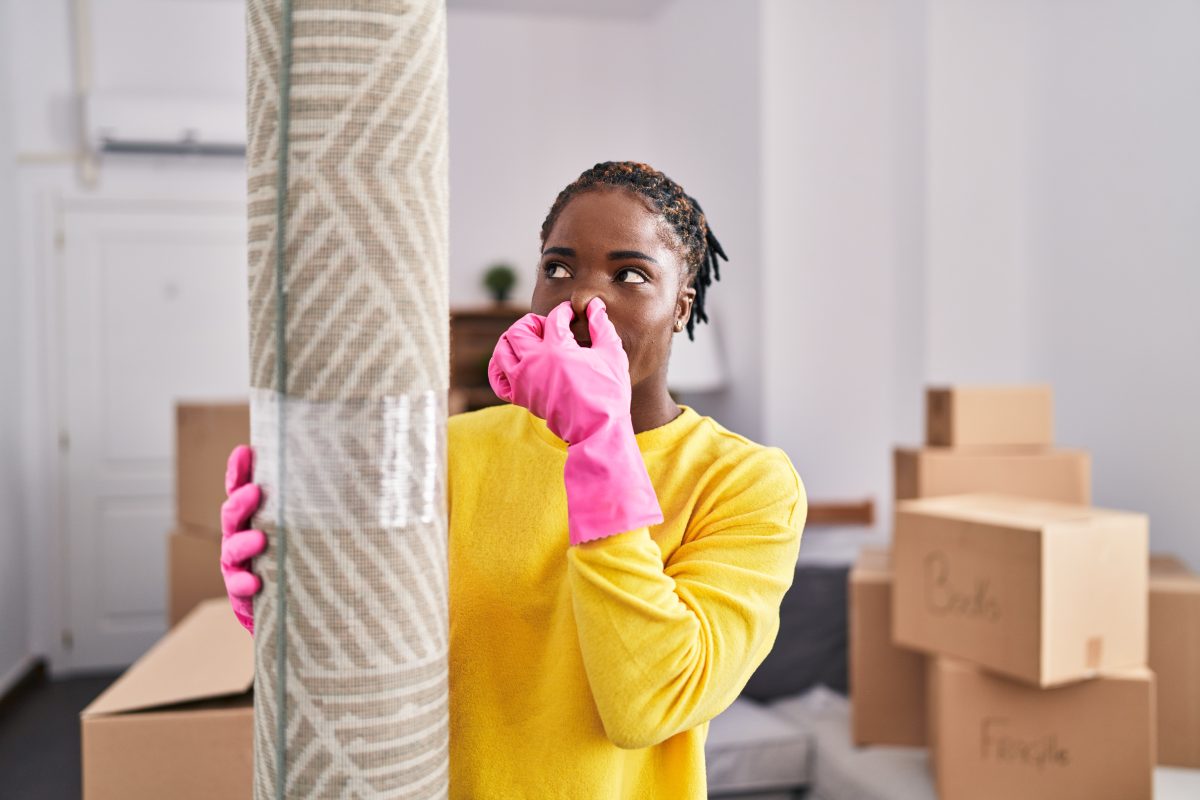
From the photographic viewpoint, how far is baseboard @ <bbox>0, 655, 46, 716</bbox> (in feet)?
12.3

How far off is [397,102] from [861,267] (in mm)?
3238

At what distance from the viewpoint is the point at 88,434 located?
421 centimetres

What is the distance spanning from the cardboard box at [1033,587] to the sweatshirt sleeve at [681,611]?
119cm

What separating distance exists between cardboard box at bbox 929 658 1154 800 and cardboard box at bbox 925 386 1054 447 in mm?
577

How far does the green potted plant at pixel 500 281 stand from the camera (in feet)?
14.1

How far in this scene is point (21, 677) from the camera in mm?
3914

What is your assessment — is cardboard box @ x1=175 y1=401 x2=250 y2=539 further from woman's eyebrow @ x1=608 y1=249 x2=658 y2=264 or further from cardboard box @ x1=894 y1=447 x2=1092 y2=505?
woman's eyebrow @ x1=608 y1=249 x2=658 y2=264

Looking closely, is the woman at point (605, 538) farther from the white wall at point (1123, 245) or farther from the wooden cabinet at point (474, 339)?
the wooden cabinet at point (474, 339)

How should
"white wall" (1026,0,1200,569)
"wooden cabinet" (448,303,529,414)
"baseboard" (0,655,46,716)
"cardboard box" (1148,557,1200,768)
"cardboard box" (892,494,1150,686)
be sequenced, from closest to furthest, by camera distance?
"cardboard box" (892,494,1150,686) < "cardboard box" (1148,557,1200,768) < "white wall" (1026,0,1200,569) < "baseboard" (0,655,46,716) < "wooden cabinet" (448,303,529,414)

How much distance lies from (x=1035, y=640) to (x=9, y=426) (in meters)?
3.90

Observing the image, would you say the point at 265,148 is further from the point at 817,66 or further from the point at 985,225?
the point at 817,66

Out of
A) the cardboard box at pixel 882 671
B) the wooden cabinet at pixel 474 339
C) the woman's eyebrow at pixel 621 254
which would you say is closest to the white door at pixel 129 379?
the wooden cabinet at pixel 474 339

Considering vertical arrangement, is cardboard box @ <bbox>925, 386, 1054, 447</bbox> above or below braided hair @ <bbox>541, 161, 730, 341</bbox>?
below

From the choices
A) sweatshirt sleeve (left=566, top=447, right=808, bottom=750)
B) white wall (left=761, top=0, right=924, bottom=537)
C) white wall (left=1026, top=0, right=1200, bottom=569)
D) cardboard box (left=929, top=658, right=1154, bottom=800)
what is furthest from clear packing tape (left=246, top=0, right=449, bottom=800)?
white wall (left=761, top=0, right=924, bottom=537)
